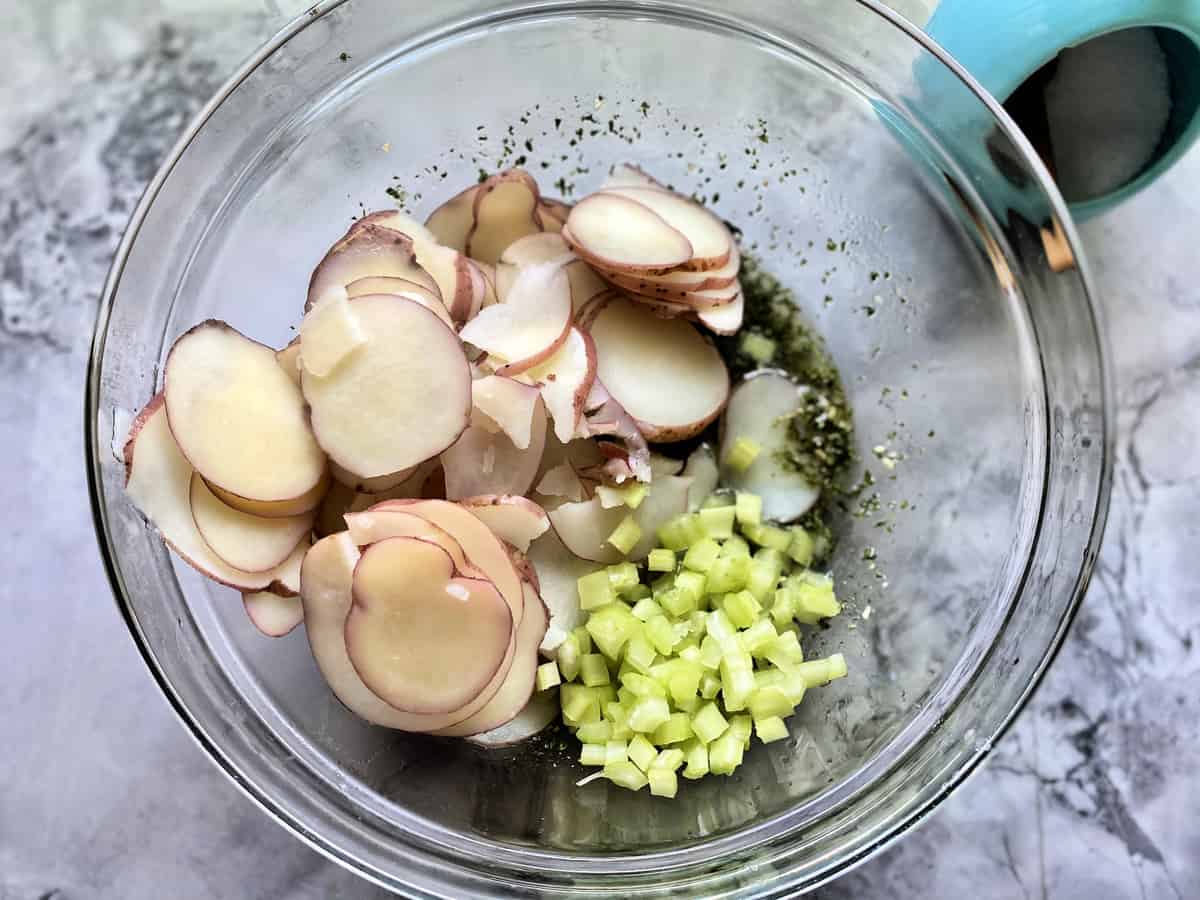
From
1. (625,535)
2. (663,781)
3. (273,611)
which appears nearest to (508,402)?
(625,535)

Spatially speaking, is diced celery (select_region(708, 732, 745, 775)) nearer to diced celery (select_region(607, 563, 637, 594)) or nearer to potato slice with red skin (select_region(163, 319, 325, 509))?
diced celery (select_region(607, 563, 637, 594))

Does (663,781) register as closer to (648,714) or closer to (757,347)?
(648,714)

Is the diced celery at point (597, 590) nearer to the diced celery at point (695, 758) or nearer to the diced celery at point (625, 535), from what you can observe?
the diced celery at point (625, 535)

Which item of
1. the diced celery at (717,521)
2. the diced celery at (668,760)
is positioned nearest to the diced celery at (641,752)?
the diced celery at (668,760)

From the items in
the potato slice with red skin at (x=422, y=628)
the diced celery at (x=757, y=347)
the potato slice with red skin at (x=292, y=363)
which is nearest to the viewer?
the potato slice with red skin at (x=422, y=628)

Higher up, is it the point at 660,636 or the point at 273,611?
the point at 273,611

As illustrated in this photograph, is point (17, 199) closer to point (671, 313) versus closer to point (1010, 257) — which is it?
point (671, 313)
